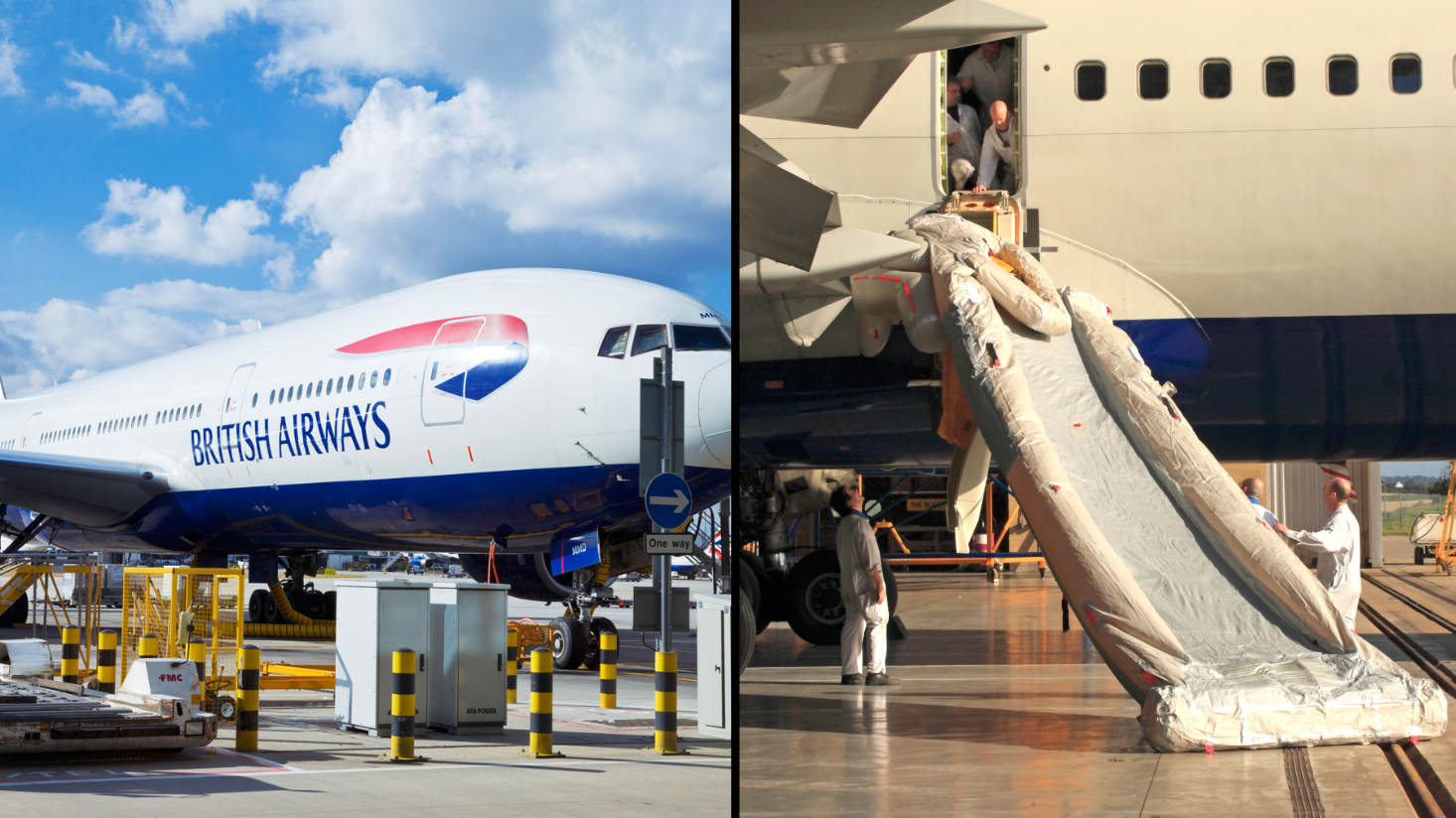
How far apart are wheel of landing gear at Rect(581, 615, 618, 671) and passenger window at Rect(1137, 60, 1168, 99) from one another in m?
5.87

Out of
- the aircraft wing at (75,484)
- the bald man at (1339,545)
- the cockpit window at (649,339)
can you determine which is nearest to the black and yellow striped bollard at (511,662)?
the cockpit window at (649,339)

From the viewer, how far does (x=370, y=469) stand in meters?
11.3

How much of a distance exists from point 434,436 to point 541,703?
4.60 meters

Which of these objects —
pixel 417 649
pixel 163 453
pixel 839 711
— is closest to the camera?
pixel 839 711

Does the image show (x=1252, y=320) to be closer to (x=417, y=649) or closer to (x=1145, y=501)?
(x=1145, y=501)

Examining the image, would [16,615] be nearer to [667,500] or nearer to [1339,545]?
[667,500]

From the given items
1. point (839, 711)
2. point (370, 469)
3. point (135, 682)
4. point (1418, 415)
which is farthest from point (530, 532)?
point (1418, 415)

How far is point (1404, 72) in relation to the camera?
25.9ft

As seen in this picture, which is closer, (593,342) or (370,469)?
(593,342)

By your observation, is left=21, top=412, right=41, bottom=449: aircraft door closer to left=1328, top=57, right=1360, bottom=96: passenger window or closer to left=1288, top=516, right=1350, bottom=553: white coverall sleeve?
left=1288, top=516, right=1350, bottom=553: white coverall sleeve

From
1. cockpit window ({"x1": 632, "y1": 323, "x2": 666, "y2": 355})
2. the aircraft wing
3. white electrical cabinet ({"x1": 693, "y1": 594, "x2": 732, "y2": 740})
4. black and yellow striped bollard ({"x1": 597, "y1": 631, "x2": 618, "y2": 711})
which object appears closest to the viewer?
white electrical cabinet ({"x1": 693, "y1": 594, "x2": 732, "y2": 740})

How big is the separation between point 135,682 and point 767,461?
15.2ft

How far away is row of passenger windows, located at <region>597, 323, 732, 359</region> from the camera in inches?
381

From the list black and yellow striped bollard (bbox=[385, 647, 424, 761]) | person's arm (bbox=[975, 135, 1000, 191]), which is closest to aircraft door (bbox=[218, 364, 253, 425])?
black and yellow striped bollard (bbox=[385, 647, 424, 761])
